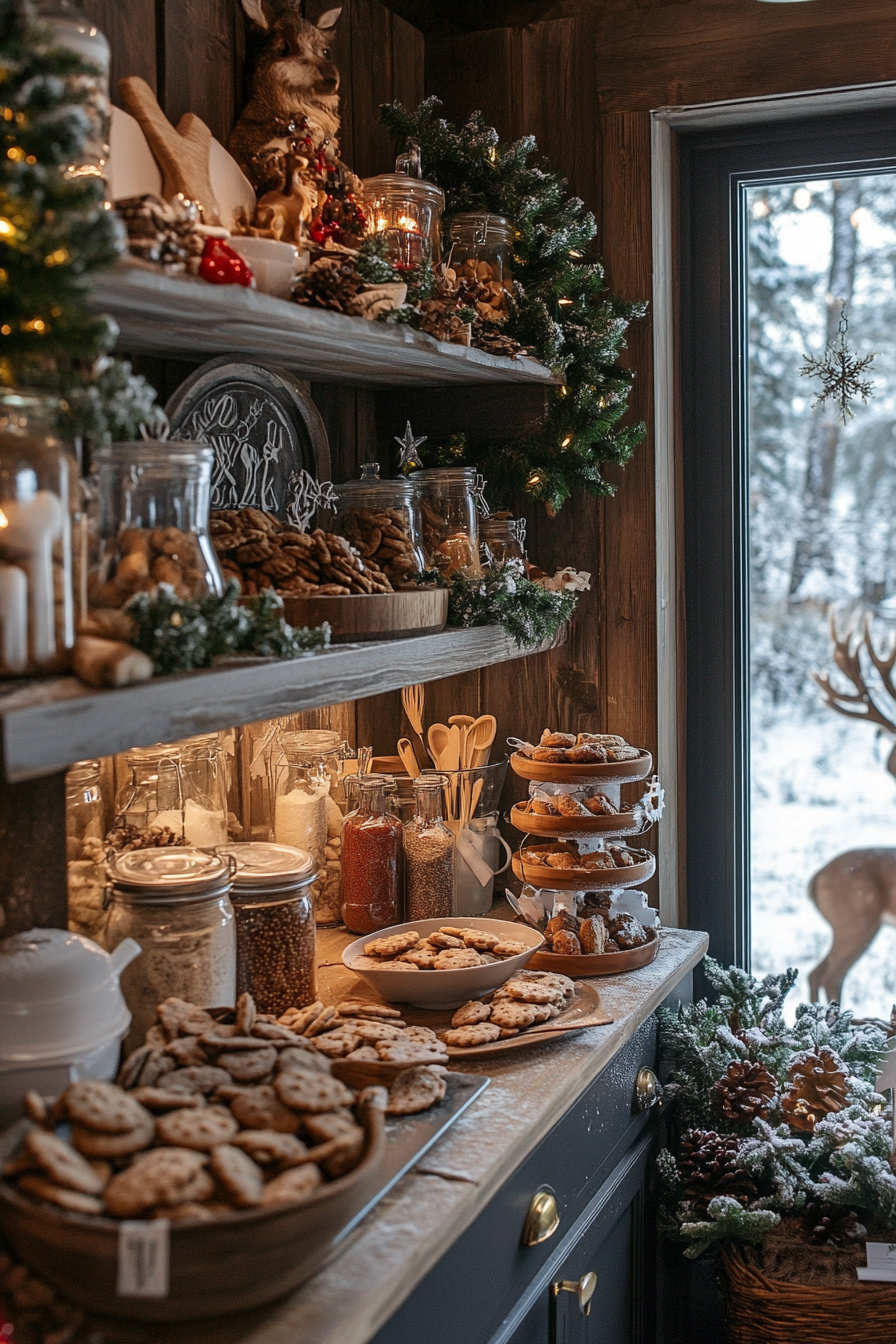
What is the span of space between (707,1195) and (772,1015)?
0.35 m

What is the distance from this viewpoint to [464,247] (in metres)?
1.92

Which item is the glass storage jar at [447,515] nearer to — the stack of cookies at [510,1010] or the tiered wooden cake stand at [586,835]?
the tiered wooden cake stand at [586,835]

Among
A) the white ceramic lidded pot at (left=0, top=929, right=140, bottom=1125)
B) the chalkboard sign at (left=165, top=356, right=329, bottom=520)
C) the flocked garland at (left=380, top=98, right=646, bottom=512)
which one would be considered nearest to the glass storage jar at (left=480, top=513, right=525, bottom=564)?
the flocked garland at (left=380, top=98, right=646, bottom=512)

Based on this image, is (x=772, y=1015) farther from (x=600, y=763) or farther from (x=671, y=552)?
(x=671, y=552)

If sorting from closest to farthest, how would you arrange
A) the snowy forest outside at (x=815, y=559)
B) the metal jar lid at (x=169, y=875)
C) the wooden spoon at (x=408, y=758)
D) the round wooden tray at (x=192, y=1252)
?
the round wooden tray at (x=192, y=1252) → the metal jar lid at (x=169, y=875) → the wooden spoon at (x=408, y=758) → the snowy forest outside at (x=815, y=559)

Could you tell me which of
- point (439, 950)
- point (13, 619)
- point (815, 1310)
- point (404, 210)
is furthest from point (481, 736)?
point (13, 619)

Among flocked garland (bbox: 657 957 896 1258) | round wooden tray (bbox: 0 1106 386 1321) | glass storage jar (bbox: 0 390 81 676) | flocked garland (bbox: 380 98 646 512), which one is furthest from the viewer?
flocked garland (bbox: 380 98 646 512)

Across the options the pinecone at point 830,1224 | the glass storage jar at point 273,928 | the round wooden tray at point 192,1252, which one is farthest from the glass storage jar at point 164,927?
the pinecone at point 830,1224

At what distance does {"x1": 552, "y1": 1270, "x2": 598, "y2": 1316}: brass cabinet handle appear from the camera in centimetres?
153

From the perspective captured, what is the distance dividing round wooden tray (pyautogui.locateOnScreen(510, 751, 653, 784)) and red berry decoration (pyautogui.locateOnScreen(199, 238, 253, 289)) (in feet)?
3.11

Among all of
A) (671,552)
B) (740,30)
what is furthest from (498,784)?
(740,30)

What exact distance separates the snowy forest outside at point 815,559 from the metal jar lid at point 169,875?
4.27 feet

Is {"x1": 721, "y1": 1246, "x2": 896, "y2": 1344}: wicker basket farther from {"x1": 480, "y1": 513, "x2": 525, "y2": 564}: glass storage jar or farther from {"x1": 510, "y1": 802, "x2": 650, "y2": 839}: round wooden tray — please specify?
{"x1": 480, "y1": 513, "x2": 525, "y2": 564}: glass storage jar

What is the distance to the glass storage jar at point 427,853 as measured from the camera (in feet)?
6.41
